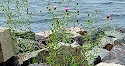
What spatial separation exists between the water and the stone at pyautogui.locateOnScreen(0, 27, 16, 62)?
454 cm

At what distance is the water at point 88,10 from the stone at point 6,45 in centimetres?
454

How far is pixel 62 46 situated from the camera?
539cm

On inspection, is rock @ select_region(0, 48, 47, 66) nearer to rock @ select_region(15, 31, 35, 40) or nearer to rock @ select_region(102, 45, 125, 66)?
rock @ select_region(15, 31, 35, 40)

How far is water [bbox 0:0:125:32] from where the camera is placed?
1121 centimetres

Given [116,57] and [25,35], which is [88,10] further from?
[116,57]

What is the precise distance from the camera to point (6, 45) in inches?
223

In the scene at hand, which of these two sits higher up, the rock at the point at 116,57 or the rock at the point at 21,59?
the rock at the point at 116,57

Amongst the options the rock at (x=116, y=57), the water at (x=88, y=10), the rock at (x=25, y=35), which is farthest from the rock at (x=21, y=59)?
the water at (x=88, y=10)

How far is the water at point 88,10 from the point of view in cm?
1121

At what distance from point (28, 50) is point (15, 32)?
1.51ft

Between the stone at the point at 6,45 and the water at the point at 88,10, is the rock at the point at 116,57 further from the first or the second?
the water at the point at 88,10

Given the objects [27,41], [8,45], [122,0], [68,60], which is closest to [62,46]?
[68,60]

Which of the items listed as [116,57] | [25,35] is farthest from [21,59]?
[116,57]

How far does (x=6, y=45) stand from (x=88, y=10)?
325 inches
